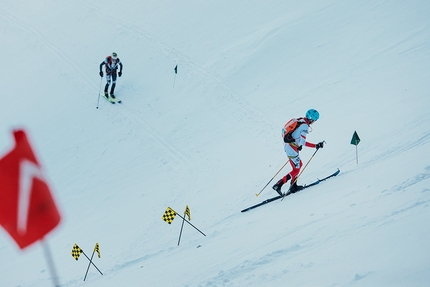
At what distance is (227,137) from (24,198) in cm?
1105

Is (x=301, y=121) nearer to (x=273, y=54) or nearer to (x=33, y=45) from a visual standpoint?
(x=273, y=54)

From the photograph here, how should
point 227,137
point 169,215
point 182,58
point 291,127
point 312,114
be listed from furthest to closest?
point 182,58 < point 227,137 < point 169,215 < point 291,127 < point 312,114

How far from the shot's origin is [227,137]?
15.0m

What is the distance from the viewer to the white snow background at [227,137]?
7.02 m

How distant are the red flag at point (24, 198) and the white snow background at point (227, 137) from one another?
3.36 meters

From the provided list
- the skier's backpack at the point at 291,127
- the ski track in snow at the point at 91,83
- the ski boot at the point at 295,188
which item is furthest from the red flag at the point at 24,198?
the ski track in snow at the point at 91,83

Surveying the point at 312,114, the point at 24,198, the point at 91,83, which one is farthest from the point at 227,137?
the point at 24,198

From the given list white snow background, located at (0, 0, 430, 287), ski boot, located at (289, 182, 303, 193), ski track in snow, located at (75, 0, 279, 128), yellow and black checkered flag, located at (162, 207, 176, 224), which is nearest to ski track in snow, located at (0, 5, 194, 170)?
white snow background, located at (0, 0, 430, 287)

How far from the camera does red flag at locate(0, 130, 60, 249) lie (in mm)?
4051

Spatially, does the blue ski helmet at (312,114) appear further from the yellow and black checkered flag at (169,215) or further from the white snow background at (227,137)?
the yellow and black checkered flag at (169,215)

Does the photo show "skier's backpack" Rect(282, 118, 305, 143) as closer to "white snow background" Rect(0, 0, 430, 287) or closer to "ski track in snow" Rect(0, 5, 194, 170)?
"white snow background" Rect(0, 0, 430, 287)

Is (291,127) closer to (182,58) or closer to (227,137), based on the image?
(227,137)

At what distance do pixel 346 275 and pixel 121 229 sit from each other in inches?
303

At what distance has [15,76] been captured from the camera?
22.3 metres
